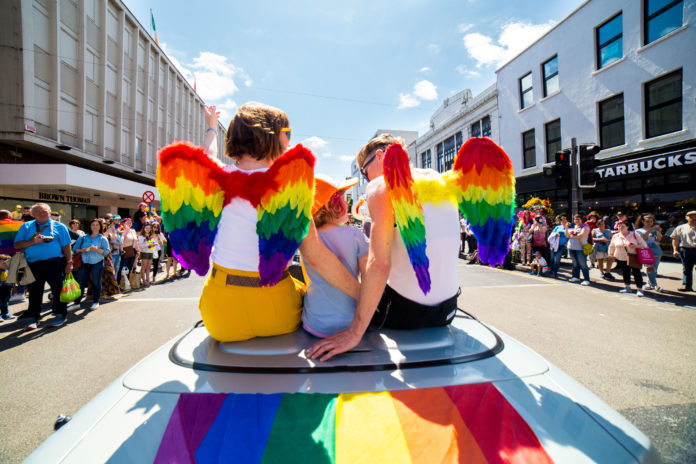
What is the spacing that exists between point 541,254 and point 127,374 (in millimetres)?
9835

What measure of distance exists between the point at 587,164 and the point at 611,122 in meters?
6.40

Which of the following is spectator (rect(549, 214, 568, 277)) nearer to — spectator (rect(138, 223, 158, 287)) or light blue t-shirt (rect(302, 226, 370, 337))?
light blue t-shirt (rect(302, 226, 370, 337))

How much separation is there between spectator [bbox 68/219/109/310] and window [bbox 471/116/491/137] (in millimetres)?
18598

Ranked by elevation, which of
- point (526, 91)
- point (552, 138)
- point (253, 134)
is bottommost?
point (253, 134)

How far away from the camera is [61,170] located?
12.8m

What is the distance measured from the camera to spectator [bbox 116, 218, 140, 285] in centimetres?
728

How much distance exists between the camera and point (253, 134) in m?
1.48

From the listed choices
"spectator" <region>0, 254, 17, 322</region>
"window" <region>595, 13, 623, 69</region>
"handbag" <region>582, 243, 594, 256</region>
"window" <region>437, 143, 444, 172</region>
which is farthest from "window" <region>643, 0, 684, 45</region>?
"spectator" <region>0, 254, 17, 322</region>

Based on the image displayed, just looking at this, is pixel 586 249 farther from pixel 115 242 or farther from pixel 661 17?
pixel 115 242

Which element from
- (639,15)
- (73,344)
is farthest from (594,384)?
(639,15)

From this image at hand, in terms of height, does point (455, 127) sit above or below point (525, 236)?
above

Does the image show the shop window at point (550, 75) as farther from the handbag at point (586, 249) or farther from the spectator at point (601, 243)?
the handbag at point (586, 249)

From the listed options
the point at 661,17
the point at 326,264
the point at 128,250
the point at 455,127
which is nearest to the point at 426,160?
the point at 455,127

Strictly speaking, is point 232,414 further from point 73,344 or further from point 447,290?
point 73,344
